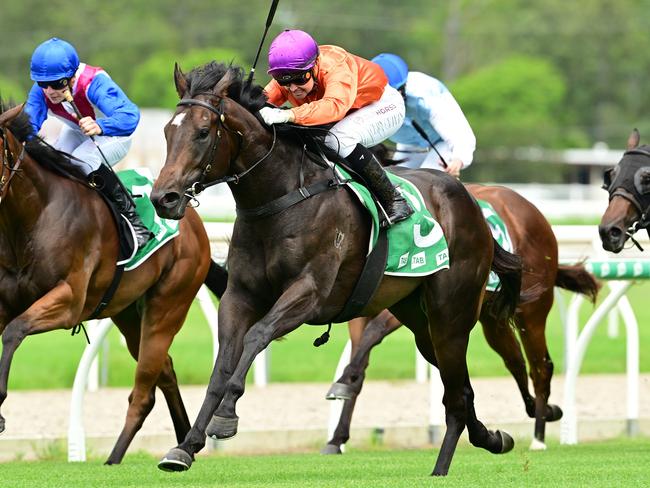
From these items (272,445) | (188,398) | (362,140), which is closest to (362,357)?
(272,445)

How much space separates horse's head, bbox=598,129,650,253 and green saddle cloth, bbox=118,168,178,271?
7.19ft

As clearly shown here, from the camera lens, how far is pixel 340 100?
5688 millimetres

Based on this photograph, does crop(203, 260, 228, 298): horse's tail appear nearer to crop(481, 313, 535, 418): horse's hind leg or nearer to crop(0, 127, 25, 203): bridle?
crop(481, 313, 535, 418): horse's hind leg

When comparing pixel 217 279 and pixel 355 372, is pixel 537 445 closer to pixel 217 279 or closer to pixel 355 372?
pixel 355 372

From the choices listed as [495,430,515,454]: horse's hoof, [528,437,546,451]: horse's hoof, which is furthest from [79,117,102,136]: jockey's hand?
[528,437,546,451]: horse's hoof

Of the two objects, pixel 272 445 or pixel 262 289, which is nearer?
pixel 262 289

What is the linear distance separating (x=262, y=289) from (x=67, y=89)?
1790 mm

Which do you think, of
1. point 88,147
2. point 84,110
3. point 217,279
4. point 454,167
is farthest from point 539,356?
point 84,110

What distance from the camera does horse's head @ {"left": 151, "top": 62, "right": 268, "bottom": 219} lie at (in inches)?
200

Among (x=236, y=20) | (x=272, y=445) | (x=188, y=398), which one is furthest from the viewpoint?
(x=236, y=20)

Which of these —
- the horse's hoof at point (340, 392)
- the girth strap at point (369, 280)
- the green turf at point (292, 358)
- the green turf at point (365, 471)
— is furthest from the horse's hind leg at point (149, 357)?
the green turf at point (292, 358)

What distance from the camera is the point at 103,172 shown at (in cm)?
686

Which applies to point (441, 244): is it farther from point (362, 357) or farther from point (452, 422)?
point (362, 357)

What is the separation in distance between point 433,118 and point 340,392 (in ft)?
6.08
